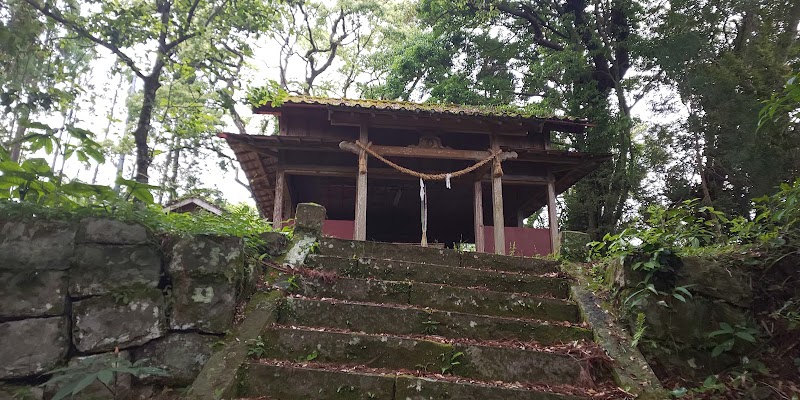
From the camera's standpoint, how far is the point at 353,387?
116 inches

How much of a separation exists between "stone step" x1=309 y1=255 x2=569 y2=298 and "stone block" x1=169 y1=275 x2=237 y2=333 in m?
1.32

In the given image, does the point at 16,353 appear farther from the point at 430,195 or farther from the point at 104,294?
the point at 430,195

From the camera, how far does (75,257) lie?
10.1ft

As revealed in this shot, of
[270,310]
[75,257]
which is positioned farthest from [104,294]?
[270,310]

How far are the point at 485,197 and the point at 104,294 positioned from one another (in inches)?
394

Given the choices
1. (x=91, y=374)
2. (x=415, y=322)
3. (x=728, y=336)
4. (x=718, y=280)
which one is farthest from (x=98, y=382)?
(x=718, y=280)

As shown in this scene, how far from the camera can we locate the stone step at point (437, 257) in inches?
204

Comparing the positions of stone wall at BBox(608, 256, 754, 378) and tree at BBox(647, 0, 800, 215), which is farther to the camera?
tree at BBox(647, 0, 800, 215)

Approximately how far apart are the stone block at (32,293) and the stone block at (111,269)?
88 mm

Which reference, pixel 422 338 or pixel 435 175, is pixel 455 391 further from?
pixel 435 175

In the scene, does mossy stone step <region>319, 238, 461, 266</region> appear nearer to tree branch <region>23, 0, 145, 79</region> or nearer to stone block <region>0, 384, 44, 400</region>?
stone block <region>0, 384, 44, 400</region>

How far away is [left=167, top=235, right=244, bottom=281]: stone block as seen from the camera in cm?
333

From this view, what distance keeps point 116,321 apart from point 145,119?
17.0 ft

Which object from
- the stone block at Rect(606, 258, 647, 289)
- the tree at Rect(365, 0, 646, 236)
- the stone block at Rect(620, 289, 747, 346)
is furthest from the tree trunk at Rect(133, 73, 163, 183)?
the tree at Rect(365, 0, 646, 236)
